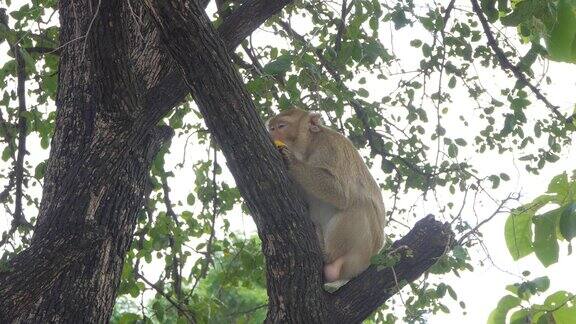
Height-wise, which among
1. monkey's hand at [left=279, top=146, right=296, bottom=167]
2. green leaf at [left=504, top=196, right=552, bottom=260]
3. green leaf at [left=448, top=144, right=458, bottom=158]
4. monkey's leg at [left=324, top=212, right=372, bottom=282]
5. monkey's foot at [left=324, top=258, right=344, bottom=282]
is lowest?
green leaf at [left=504, top=196, right=552, bottom=260]

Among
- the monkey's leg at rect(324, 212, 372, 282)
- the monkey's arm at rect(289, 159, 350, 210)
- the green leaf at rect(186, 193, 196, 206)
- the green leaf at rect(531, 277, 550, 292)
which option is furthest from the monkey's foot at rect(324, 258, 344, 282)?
the green leaf at rect(186, 193, 196, 206)

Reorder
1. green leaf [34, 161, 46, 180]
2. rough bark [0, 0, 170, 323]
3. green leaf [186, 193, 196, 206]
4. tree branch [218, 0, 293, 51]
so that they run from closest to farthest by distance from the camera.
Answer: rough bark [0, 0, 170, 323]
tree branch [218, 0, 293, 51]
green leaf [34, 161, 46, 180]
green leaf [186, 193, 196, 206]

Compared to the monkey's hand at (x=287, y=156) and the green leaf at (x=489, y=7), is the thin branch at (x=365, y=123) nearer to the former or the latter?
the monkey's hand at (x=287, y=156)

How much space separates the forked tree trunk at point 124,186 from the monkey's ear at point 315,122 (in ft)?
5.11

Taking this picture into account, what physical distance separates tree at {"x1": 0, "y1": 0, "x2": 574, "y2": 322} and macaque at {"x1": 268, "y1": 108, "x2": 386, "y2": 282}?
1.27 feet

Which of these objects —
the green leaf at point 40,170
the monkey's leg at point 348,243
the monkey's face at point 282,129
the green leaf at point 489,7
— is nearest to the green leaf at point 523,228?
the green leaf at point 489,7

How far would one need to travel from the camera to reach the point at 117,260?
15.7ft

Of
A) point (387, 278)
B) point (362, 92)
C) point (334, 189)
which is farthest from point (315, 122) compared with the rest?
point (387, 278)

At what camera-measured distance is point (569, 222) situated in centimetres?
325

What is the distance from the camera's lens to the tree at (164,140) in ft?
13.9

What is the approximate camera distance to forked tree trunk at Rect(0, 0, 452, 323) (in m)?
4.19

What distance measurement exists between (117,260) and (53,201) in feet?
1.73

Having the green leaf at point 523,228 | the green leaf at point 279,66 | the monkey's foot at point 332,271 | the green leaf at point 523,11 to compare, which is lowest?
the green leaf at point 523,228

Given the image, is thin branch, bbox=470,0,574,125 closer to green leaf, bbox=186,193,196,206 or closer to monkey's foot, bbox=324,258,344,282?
monkey's foot, bbox=324,258,344,282
